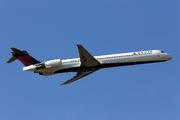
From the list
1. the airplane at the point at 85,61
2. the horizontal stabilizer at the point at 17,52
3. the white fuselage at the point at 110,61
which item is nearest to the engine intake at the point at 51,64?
the airplane at the point at 85,61

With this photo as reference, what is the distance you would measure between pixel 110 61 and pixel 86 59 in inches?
165

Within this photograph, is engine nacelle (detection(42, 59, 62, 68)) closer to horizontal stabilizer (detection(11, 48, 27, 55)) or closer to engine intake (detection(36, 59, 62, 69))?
engine intake (detection(36, 59, 62, 69))

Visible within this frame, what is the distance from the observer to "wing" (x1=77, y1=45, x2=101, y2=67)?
32094 millimetres

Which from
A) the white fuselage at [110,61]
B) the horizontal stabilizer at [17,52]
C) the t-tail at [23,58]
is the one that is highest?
the horizontal stabilizer at [17,52]

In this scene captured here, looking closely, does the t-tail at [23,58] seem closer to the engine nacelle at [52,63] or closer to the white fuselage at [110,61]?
the white fuselage at [110,61]

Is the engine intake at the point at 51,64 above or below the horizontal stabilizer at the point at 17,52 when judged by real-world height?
below

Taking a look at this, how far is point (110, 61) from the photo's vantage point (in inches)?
1396

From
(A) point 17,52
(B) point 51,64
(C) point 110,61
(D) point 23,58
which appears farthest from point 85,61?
(A) point 17,52

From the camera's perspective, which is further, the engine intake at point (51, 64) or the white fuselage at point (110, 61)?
the white fuselage at point (110, 61)

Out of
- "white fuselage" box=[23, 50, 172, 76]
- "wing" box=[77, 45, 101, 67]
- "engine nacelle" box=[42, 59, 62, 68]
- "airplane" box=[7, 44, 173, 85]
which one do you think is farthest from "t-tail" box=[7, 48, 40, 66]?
"wing" box=[77, 45, 101, 67]

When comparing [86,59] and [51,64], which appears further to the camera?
[86,59]

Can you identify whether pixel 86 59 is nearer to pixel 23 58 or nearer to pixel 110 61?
pixel 110 61

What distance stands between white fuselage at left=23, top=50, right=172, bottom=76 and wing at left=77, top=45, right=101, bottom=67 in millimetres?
899

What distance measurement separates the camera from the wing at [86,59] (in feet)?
105
